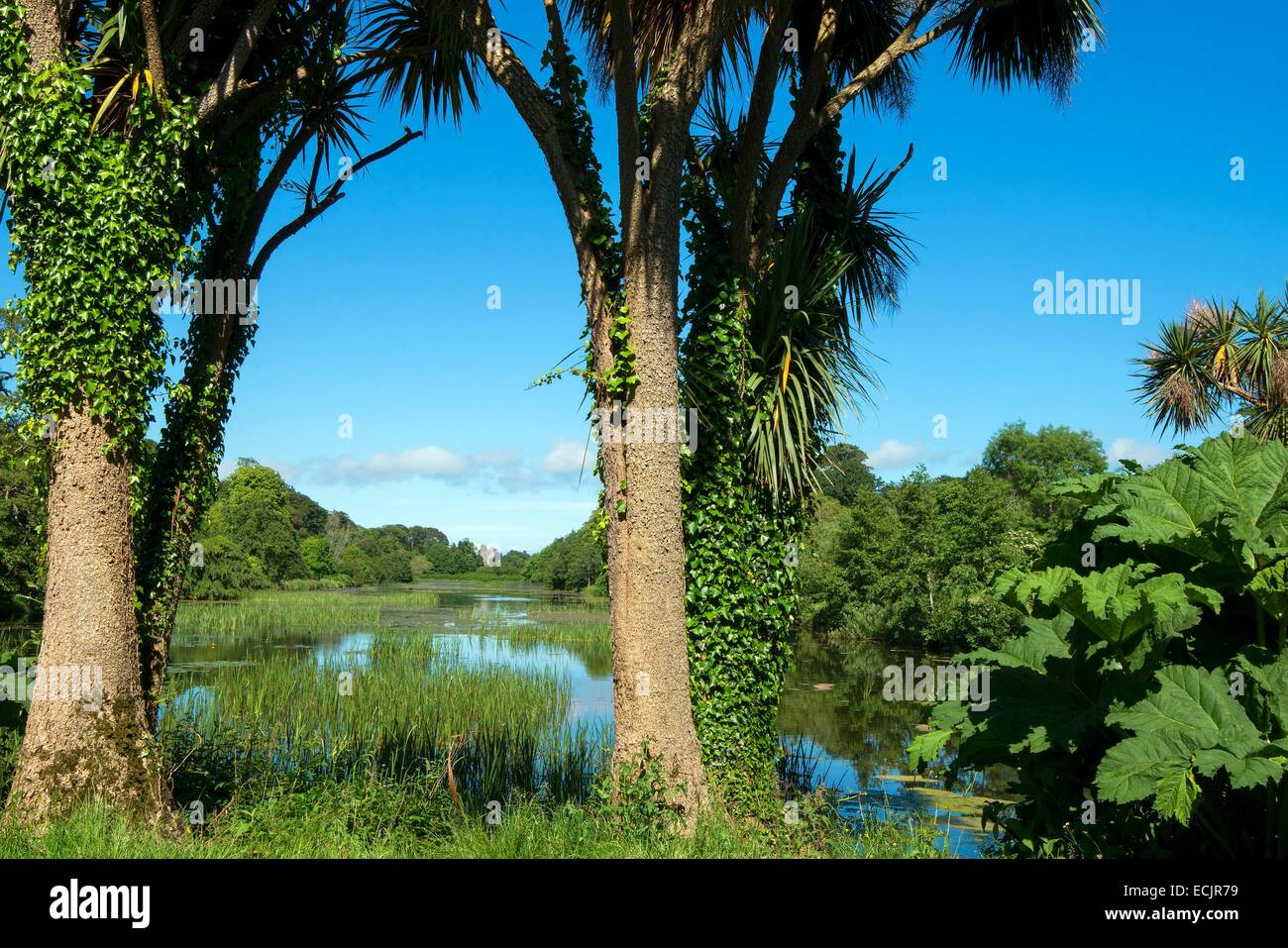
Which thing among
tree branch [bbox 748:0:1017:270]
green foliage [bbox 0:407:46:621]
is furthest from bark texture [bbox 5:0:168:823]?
green foliage [bbox 0:407:46:621]

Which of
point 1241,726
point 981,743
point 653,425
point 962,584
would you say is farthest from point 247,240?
point 962,584

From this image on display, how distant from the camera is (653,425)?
694 centimetres

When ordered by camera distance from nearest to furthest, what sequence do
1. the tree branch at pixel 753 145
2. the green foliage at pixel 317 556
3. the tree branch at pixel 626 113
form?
1. the tree branch at pixel 626 113
2. the tree branch at pixel 753 145
3. the green foliage at pixel 317 556

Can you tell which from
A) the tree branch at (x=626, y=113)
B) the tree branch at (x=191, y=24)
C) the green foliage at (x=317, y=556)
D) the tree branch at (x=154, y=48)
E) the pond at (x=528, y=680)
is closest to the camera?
the tree branch at (x=626, y=113)

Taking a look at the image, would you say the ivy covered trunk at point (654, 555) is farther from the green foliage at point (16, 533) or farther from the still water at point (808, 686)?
the green foliage at point (16, 533)

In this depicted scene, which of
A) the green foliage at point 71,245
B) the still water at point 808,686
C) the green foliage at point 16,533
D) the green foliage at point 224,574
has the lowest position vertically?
the still water at point 808,686

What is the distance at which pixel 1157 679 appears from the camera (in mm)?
3715

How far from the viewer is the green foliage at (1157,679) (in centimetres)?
355

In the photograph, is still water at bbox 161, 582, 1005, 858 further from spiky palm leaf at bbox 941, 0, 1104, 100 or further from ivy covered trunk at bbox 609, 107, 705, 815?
spiky palm leaf at bbox 941, 0, 1104, 100

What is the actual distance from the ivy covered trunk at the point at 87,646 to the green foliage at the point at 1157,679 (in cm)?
554

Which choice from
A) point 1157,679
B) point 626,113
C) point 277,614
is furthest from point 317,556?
point 1157,679

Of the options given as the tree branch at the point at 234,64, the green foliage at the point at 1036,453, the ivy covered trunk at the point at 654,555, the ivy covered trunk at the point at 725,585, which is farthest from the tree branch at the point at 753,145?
the green foliage at the point at 1036,453

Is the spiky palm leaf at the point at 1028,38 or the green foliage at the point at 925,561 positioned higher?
the spiky palm leaf at the point at 1028,38

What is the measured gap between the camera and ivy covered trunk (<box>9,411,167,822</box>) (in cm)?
663
